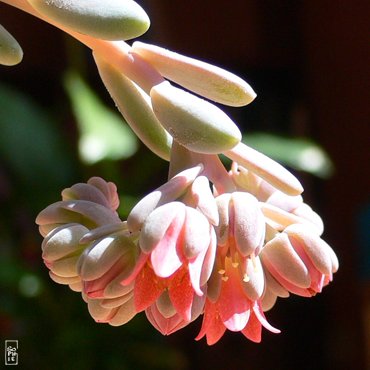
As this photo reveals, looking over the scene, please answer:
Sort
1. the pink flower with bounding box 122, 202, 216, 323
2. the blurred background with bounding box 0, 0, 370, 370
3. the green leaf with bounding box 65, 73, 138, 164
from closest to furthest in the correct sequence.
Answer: the pink flower with bounding box 122, 202, 216, 323
the green leaf with bounding box 65, 73, 138, 164
the blurred background with bounding box 0, 0, 370, 370

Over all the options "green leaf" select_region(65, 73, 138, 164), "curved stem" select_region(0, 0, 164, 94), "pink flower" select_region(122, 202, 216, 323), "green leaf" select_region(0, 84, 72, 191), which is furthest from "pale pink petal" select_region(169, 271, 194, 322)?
"green leaf" select_region(0, 84, 72, 191)

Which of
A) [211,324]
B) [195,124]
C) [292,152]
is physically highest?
[292,152]

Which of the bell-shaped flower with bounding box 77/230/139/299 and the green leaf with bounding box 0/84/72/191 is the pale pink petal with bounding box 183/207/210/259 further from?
the green leaf with bounding box 0/84/72/191

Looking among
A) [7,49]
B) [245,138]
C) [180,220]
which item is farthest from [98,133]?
[180,220]

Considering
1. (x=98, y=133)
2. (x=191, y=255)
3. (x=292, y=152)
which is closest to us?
(x=191, y=255)

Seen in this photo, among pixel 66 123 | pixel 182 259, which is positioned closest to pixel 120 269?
pixel 182 259

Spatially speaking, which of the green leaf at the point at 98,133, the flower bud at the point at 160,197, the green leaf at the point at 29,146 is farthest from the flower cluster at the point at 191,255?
the green leaf at the point at 29,146

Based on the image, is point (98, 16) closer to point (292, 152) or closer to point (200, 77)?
point (200, 77)

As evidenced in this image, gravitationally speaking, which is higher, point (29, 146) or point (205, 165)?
point (29, 146)

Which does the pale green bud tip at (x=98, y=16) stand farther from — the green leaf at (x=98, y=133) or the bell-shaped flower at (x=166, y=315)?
the green leaf at (x=98, y=133)

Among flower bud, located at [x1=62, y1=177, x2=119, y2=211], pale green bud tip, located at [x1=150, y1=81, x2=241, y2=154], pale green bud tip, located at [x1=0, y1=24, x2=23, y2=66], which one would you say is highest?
pale green bud tip, located at [x1=0, y1=24, x2=23, y2=66]
